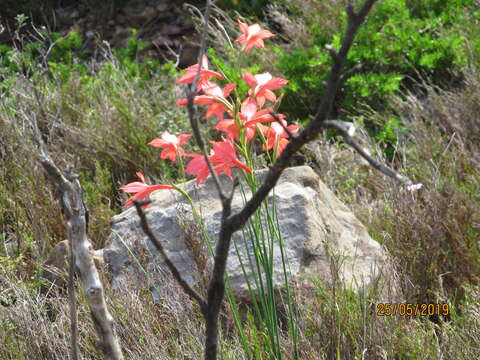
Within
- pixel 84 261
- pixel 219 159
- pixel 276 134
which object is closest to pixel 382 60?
pixel 276 134

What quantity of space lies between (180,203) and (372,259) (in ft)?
2.71

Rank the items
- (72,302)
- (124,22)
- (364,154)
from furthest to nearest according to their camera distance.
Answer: (124,22)
(72,302)
(364,154)

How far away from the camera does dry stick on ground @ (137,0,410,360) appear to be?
0.88m

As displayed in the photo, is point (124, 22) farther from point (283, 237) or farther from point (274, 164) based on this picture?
point (274, 164)

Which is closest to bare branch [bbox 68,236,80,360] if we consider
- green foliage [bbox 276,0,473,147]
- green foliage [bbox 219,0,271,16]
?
green foliage [bbox 276,0,473,147]

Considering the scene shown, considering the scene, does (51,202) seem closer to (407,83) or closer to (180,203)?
(180,203)

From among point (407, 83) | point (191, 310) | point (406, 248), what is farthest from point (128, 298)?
point (407, 83)

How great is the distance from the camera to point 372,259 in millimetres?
2539

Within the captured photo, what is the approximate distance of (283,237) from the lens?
2455 mm

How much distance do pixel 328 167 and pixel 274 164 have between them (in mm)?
2637

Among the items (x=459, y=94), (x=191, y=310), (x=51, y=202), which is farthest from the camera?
(x=459, y=94)

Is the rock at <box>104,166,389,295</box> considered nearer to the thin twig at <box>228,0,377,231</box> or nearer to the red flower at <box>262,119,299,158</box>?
the red flower at <box>262,119,299,158</box>
